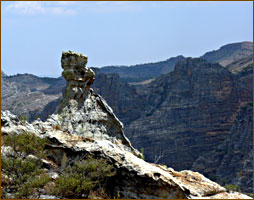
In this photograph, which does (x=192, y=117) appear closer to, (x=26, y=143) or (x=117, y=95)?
(x=117, y=95)

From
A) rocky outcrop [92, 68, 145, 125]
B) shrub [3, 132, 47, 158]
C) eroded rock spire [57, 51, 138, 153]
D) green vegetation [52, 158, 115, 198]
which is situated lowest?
green vegetation [52, 158, 115, 198]

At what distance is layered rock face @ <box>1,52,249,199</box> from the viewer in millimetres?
18734

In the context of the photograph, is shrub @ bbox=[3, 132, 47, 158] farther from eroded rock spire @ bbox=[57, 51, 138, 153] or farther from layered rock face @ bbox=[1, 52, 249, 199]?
eroded rock spire @ bbox=[57, 51, 138, 153]

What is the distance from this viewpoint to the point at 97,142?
20.4 metres

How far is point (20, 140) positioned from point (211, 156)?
141 metres

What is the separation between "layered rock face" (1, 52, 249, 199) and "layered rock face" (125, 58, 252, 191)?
136m

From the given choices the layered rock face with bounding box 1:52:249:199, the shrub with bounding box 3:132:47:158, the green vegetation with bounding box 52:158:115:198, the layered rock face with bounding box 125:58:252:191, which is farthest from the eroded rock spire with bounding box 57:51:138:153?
the layered rock face with bounding box 125:58:252:191

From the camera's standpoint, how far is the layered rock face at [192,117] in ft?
536

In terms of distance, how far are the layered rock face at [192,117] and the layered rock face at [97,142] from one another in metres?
136

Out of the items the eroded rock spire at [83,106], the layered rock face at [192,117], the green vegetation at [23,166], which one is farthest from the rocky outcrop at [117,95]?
the green vegetation at [23,166]

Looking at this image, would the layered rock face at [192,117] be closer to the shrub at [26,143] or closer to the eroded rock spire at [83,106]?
the eroded rock spire at [83,106]

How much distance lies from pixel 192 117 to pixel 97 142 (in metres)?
154

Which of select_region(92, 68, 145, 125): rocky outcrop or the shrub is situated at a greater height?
select_region(92, 68, 145, 125): rocky outcrop

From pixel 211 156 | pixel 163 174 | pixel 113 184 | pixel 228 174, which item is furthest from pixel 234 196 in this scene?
pixel 211 156
